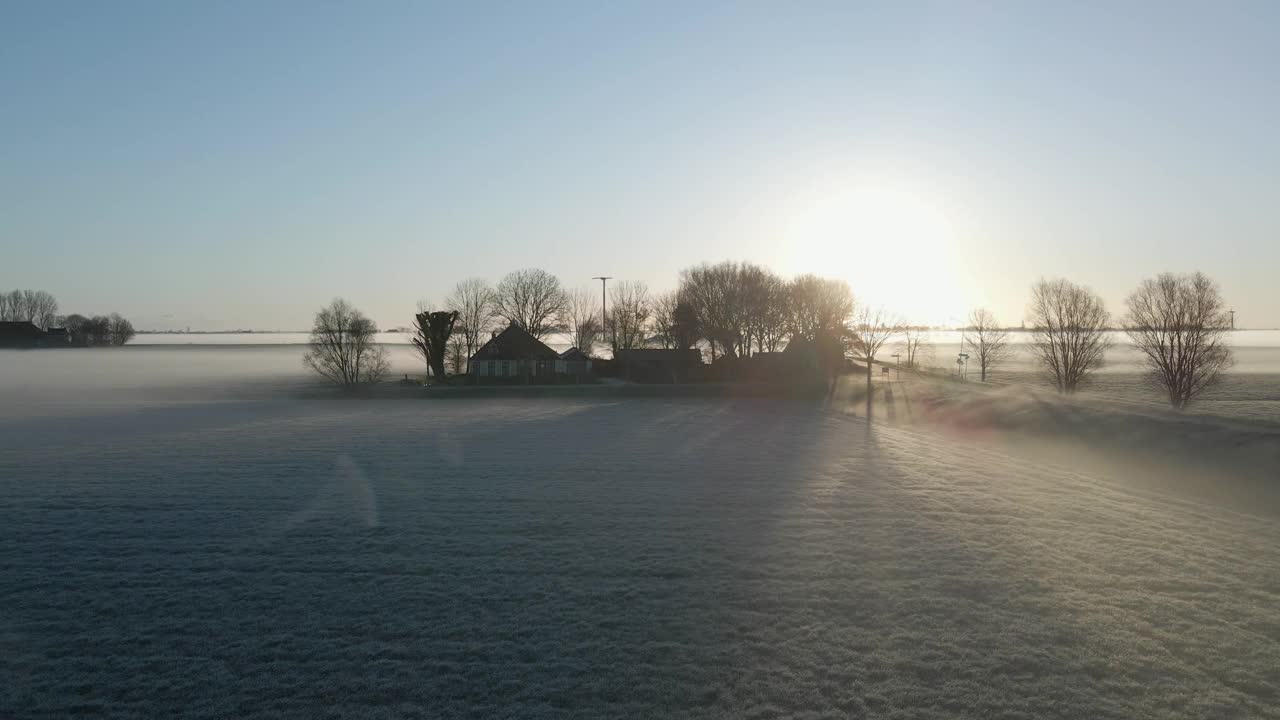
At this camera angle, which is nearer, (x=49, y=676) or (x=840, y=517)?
(x=49, y=676)

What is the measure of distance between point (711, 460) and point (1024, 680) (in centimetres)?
1615

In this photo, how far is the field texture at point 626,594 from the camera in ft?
24.9

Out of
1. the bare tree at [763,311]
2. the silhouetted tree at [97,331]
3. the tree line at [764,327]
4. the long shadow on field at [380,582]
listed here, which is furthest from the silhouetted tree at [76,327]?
the long shadow on field at [380,582]

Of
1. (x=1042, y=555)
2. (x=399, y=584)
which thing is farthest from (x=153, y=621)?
(x=1042, y=555)

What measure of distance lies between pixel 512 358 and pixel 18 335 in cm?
14878

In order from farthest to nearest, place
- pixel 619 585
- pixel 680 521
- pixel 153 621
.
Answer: pixel 680 521
pixel 619 585
pixel 153 621

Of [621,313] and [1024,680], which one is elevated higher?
[621,313]

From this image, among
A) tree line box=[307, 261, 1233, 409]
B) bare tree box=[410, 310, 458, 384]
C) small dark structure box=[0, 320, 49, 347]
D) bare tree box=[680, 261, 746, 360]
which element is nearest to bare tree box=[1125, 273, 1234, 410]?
tree line box=[307, 261, 1233, 409]

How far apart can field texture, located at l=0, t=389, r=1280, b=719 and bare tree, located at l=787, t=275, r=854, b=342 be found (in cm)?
6551

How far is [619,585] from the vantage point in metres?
10.9

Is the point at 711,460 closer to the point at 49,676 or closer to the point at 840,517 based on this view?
the point at 840,517

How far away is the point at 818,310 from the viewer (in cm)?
8750

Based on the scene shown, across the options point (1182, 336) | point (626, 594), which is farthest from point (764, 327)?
point (626, 594)

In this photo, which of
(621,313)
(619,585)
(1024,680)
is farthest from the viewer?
(621,313)
